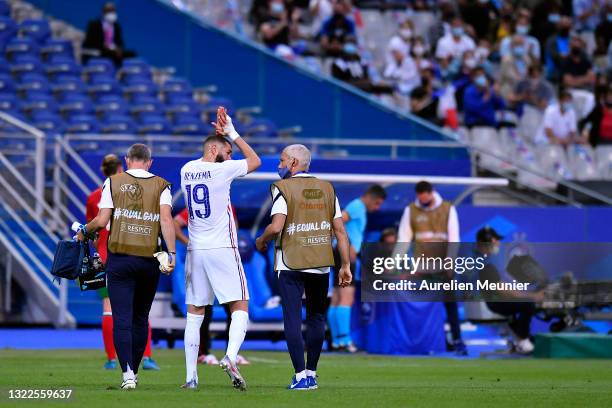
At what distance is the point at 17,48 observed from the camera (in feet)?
88.0

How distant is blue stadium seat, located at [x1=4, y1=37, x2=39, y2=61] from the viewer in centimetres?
2683

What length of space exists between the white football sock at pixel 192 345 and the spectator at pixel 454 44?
64.2ft

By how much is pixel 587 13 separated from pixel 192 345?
78.8 ft

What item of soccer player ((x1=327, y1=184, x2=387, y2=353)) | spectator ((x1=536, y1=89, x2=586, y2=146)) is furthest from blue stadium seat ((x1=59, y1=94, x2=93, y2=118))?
spectator ((x1=536, y1=89, x2=586, y2=146))

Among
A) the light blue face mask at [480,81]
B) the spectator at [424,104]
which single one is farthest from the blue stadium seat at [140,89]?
the light blue face mask at [480,81]

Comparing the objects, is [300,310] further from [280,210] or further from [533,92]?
[533,92]

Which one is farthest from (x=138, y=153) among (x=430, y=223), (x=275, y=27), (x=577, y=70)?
(x=577, y=70)

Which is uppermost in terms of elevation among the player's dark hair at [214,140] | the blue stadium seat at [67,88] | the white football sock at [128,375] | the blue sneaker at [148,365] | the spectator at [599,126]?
the blue stadium seat at [67,88]

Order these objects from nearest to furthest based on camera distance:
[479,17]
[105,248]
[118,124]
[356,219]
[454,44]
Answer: [105,248] → [356,219] → [118,124] → [454,44] → [479,17]

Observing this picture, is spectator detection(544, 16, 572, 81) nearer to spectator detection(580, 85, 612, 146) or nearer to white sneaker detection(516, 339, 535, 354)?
spectator detection(580, 85, 612, 146)

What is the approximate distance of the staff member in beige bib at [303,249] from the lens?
1245 centimetres

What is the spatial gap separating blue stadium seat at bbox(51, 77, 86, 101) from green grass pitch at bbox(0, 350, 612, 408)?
28.2 ft

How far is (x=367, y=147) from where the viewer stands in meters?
26.7

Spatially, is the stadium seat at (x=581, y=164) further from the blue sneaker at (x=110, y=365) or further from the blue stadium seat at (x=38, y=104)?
the blue sneaker at (x=110, y=365)
